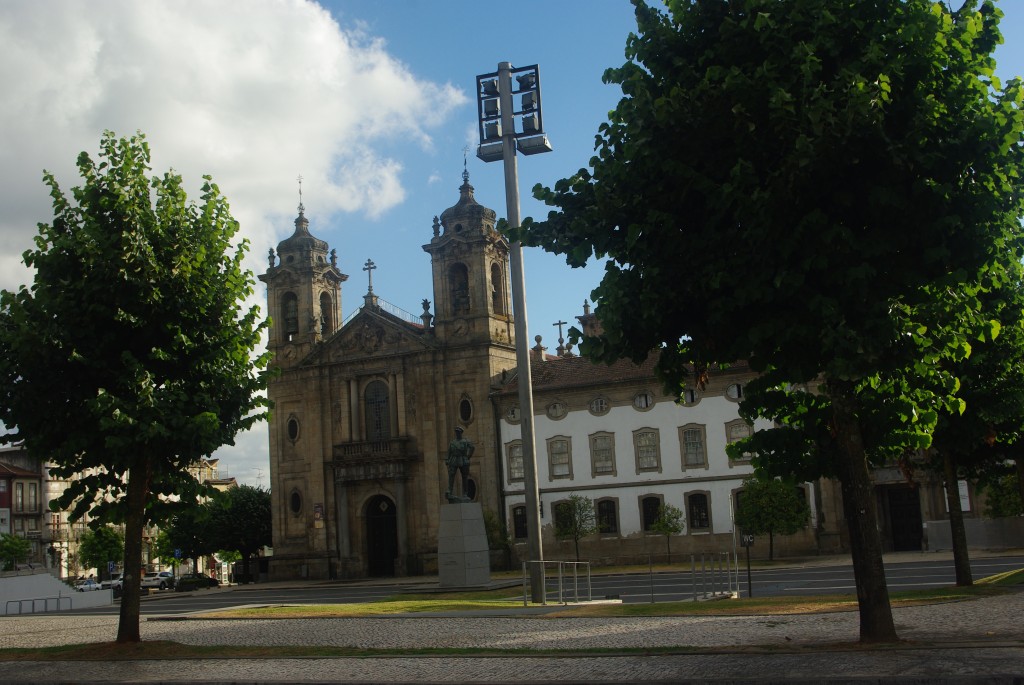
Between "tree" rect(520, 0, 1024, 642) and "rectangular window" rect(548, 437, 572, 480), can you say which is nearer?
"tree" rect(520, 0, 1024, 642)

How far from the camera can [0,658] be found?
17.2 m

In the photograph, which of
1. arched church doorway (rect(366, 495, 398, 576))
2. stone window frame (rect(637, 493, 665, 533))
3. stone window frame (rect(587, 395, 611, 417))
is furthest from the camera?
arched church doorway (rect(366, 495, 398, 576))

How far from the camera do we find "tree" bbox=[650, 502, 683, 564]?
49594 millimetres

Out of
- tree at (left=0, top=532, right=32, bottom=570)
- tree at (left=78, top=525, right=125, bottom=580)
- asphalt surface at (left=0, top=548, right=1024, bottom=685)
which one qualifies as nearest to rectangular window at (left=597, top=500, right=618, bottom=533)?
asphalt surface at (left=0, top=548, right=1024, bottom=685)

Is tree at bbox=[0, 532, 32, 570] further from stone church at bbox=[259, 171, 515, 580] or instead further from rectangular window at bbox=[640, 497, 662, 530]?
rectangular window at bbox=[640, 497, 662, 530]

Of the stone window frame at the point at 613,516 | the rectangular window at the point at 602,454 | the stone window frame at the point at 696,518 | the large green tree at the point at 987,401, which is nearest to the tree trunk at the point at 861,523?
the large green tree at the point at 987,401

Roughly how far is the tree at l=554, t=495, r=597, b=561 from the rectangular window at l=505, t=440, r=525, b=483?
10.7ft

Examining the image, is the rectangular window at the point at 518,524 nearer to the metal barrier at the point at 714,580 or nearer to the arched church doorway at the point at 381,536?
the arched church doorway at the point at 381,536

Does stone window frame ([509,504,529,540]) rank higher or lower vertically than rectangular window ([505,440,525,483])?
lower

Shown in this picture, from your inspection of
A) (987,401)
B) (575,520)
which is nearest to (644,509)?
(575,520)

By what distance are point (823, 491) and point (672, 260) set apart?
3732cm

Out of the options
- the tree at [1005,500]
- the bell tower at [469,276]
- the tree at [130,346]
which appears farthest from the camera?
the bell tower at [469,276]

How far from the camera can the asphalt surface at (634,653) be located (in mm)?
11023

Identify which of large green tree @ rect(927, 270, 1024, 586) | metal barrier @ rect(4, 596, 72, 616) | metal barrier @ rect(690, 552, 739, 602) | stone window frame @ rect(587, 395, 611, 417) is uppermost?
stone window frame @ rect(587, 395, 611, 417)
